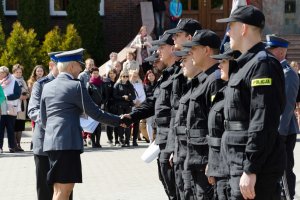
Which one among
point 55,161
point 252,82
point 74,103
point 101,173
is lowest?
point 101,173

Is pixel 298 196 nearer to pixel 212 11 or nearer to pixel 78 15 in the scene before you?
pixel 78 15

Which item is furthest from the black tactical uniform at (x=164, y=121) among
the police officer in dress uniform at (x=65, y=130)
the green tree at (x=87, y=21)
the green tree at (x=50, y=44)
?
the green tree at (x=87, y=21)

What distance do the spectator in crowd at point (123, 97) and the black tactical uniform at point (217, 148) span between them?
45.4 ft

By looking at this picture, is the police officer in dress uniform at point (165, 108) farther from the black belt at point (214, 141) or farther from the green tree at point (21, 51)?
the green tree at point (21, 51)

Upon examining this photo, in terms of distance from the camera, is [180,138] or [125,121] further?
[125,121]

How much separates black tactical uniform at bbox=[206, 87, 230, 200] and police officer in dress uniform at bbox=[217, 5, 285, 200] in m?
0.30

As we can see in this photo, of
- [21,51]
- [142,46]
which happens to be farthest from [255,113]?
[21,51]

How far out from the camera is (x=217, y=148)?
704cm

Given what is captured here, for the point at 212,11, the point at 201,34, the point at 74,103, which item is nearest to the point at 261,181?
the point at 201,34

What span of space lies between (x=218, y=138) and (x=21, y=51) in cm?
2232

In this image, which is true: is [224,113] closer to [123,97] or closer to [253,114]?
[253,114]

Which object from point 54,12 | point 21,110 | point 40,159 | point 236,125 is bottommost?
point 21,110

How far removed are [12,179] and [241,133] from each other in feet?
29.1

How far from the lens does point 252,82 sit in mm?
6297
